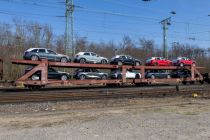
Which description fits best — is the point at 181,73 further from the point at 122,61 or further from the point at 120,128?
→ the point at 120,128

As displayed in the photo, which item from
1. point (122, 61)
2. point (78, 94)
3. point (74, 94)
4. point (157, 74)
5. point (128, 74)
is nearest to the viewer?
point (74, 94)

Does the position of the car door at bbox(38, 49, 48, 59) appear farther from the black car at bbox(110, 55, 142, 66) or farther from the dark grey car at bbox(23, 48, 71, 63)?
the black car at bbox(110, 55, 142, 66)

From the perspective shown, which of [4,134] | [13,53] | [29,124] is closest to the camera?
[4,134]

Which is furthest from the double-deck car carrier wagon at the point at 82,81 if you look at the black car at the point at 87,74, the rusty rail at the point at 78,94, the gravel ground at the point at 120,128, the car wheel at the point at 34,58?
the gravel ground at the point at 120,128

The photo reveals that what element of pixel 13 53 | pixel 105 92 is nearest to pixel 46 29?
pixel 13 53

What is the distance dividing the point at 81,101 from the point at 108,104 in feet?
6.35

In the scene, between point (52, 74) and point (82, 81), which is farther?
point (82, 81)

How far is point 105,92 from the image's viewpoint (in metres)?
25.0

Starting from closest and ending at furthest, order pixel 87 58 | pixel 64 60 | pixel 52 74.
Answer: pixel 52 74 < pixel 64 60 < pixel 87 58

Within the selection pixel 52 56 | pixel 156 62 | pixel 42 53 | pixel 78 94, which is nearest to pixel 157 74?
pixel 156 62

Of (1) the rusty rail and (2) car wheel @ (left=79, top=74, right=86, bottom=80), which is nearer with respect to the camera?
(1) the rusty rail

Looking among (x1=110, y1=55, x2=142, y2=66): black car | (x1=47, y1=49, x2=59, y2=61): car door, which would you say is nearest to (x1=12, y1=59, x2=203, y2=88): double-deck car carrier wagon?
(x1=110, y1=55, x2=142, y2=66): black car

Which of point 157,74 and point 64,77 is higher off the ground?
point 157,74

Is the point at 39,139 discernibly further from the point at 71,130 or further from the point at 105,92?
the point at 105,92
